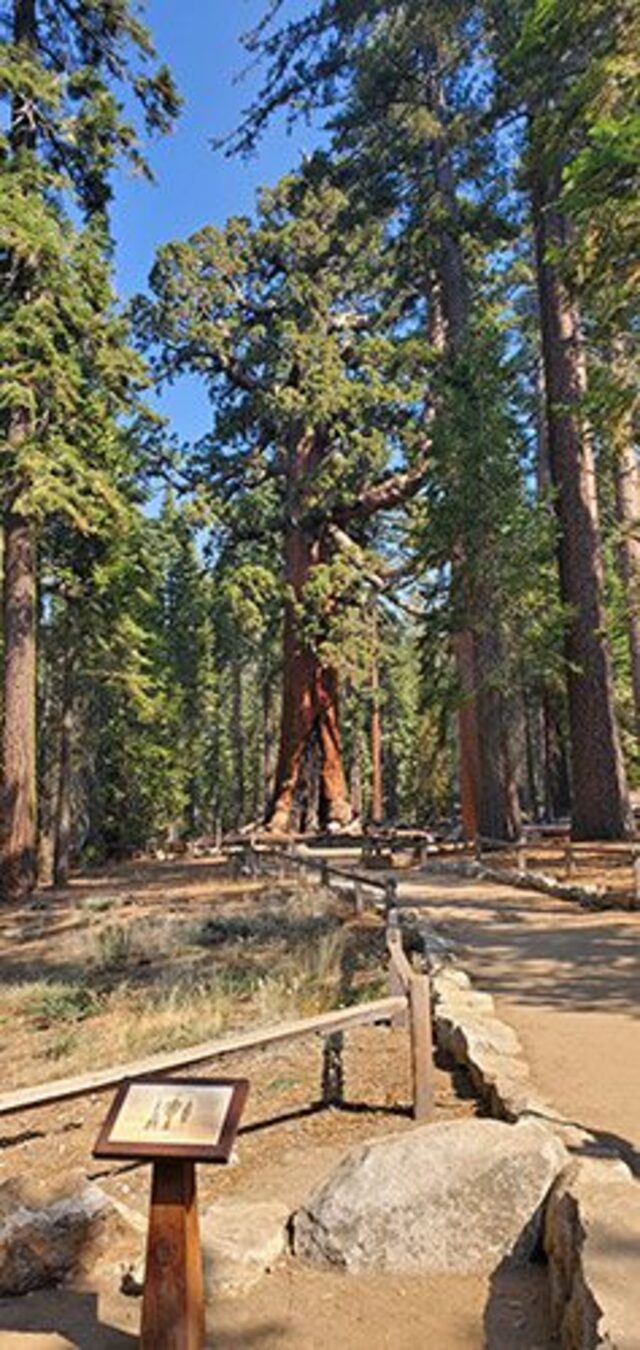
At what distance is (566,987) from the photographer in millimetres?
8281

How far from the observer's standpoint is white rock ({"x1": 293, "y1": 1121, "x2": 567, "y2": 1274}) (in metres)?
4.07

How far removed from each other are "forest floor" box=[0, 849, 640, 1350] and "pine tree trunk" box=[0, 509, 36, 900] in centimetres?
220

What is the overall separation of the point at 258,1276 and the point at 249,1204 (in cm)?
62

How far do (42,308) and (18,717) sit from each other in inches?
307

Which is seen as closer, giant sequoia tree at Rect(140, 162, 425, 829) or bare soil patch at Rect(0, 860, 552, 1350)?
bare soil patch at Rect(0, 860, 552, 1350)

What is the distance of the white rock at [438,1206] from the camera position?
160 inches

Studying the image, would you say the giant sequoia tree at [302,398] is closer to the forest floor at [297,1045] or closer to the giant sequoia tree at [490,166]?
the giant sequoia tree at [490,166]

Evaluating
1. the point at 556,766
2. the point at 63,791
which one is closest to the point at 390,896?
the point at 63,791

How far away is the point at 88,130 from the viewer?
1959 centimetres

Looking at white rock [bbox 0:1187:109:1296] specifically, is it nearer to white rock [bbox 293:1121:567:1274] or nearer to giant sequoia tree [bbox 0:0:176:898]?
white rock [bbox 293:1121:567:1274]

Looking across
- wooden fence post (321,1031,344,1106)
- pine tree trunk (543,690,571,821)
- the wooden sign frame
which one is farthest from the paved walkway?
pine tree trunk (543,690,571,821)

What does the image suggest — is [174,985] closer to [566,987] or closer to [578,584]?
[566,987]

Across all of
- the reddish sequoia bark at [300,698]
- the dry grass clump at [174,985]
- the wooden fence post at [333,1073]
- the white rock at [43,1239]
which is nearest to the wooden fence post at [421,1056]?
the wooden fence post at [333,1073]

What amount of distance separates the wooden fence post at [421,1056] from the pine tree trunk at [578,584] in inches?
500
